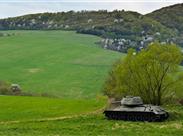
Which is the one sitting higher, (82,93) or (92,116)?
(92,116)

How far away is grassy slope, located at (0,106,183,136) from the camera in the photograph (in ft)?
117

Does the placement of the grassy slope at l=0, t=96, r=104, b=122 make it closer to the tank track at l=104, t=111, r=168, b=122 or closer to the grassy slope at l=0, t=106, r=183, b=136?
the grassy slope at l=0, t=106, r=183, b=136

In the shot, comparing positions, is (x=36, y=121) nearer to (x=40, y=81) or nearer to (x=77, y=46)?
(x=40, y=81)

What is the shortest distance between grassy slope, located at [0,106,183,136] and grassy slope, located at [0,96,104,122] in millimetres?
3527

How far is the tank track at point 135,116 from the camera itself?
4121 centimetres

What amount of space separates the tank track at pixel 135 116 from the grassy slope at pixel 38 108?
4.12 meters

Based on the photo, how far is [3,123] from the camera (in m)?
41.0

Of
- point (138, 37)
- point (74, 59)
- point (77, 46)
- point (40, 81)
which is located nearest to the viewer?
point (40, 81)

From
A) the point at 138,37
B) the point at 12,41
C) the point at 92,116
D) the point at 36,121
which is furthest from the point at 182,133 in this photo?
→ the point at 138,37

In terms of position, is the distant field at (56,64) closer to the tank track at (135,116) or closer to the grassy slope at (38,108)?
the grassy slope at (38,108)

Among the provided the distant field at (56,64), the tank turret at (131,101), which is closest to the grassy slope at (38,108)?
the tank turret at (131,101)

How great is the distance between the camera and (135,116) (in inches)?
1654

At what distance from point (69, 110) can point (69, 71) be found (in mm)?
56372

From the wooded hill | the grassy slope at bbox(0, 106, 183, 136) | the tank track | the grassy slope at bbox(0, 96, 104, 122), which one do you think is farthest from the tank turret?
the wooded hill
